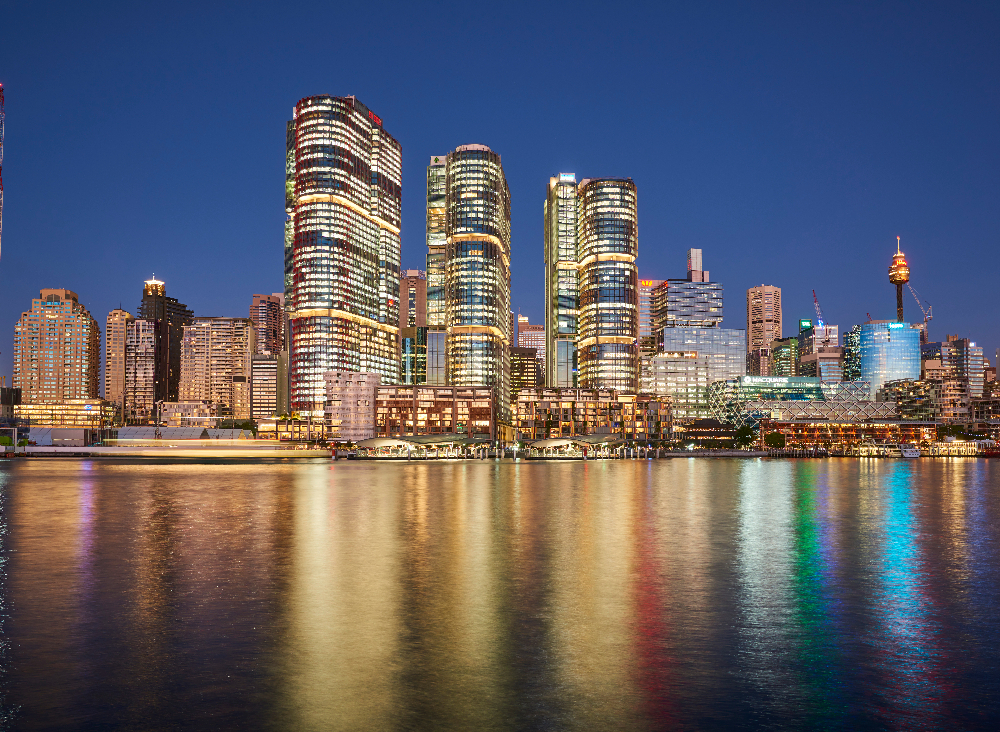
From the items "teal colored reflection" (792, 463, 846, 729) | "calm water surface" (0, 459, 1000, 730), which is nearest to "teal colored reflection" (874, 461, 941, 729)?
"calm water surface" (0, 459, 1000, 730)

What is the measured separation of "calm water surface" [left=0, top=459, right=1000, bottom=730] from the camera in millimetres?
17656

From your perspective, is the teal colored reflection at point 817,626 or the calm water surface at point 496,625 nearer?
the calm water surface at point 496,625

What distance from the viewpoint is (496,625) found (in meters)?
25.5

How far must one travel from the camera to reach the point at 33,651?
22156 millimetres

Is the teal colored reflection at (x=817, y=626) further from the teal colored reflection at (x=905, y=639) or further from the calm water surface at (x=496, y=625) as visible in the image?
the teal colored reflection at (x=905, y=639)

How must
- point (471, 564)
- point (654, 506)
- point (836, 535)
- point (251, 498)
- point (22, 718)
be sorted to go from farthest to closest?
point (251, 498)
point (654, 506)
point (836, 535)
point (471, 564)
point (22, 718)

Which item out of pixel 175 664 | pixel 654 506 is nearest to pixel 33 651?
pixel 175 664

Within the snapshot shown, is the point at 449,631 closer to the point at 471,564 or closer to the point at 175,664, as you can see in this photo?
the point at 175,664

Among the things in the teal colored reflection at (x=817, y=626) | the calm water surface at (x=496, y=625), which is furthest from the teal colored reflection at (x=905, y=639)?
the teal colored reflection at (x=817, y=626)

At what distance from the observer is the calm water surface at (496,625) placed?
17656mm

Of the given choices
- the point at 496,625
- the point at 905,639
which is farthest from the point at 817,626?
the point at 496,625

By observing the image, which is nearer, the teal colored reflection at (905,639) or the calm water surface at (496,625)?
the calm water surface at (496,625)

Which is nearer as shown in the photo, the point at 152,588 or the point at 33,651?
the point at 33,651

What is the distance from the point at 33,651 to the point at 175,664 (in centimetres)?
457
